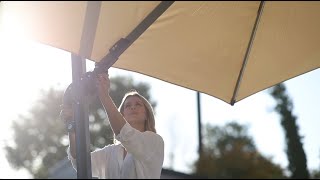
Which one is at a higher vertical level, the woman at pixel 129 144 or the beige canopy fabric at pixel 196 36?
the beige canopy fabric at pixel 196 36

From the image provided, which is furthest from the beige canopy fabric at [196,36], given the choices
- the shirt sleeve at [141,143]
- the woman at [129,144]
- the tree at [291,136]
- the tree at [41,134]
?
the tree at [41,134]

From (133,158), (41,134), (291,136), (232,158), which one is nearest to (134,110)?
(133,158)

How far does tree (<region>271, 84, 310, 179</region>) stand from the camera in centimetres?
2025

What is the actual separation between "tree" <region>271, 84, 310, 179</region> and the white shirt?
701 inches

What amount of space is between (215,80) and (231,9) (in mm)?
583

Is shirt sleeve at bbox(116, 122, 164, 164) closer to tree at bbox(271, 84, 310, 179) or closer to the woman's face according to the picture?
the woman's face

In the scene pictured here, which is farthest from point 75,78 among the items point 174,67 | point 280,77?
point 280,77

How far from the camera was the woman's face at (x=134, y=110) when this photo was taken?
3238mm

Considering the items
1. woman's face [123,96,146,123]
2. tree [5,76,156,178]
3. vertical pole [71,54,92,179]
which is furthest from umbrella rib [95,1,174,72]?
tree [5,76,156,178]

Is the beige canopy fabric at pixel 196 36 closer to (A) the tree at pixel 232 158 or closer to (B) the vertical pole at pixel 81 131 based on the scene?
(B) the vertical pole at pixel 81 131

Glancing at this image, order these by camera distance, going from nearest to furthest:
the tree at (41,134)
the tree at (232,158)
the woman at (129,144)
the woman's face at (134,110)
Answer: the woman at (129,144), the woman's face at (134,110), the tree at (232,158), the tree at (41,134)

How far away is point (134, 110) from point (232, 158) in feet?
93.6

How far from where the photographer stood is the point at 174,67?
296 centimetres

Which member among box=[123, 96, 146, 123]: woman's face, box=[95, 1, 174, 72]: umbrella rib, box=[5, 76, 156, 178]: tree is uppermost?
box=[5, 76, 156, 178]: tree
